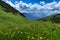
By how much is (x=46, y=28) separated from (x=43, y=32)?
1.19m

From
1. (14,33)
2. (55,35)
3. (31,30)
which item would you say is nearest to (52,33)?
(55,35)

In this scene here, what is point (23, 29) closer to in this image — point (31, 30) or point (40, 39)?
point (31, 30)

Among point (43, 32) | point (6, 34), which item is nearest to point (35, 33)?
point (43, 32)

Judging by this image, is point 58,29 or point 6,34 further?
point 58,29

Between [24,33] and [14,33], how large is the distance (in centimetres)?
56

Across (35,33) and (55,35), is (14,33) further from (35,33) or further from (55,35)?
(55,35)

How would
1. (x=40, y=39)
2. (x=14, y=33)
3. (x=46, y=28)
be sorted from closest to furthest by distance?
(x=40, y=39) → (x=14, y=33) → (x=46, y=28)

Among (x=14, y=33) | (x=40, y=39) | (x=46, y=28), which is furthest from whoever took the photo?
(x=46, y=28)

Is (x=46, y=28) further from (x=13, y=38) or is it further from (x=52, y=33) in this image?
(x=13, y=38)

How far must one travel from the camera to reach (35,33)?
48.0 ft

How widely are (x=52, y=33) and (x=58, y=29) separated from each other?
1182 mm

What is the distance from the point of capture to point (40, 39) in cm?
1373

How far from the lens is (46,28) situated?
16.1 meters

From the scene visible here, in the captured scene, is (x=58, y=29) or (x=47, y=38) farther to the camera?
(x=58, y=29)
